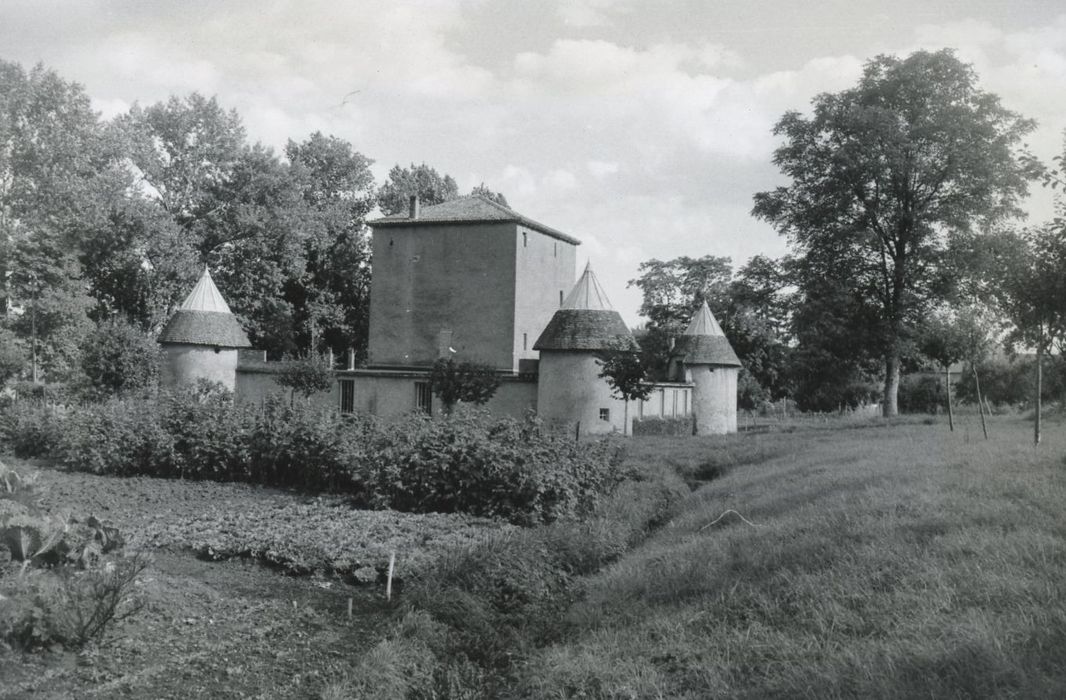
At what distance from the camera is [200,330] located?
29281 mm

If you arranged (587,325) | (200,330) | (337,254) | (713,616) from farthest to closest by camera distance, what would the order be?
(337,254) < (200,330) < (587,325) < (713,616)

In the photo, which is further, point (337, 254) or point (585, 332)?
point (337, 254)

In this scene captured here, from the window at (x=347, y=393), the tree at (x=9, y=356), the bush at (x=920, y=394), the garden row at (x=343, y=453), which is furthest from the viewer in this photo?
the bush at (x=920, y=394)

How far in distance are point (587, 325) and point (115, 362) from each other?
14.9 m

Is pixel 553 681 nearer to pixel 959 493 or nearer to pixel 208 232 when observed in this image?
pixel 959 493

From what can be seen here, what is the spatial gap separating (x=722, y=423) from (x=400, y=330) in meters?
15.3

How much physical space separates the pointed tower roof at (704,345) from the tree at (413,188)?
72.4 feet

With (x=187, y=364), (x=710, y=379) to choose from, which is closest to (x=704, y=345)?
(x=710, y=379)

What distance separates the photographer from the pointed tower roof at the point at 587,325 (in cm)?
2459

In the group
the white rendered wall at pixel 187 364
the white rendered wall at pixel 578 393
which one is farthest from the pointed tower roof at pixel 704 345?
the white rendered wall at pixel 187 364

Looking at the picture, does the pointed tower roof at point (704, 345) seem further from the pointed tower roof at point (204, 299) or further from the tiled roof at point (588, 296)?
the pointed tower roof at point (204, 299)

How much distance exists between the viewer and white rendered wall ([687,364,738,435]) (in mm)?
28453

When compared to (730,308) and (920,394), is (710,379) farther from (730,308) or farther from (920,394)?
(920,394)

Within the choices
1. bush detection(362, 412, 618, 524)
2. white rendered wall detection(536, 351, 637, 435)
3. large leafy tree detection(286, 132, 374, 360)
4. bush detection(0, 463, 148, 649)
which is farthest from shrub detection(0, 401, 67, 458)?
large leafy tree detection(286, 132, 374, 360)
